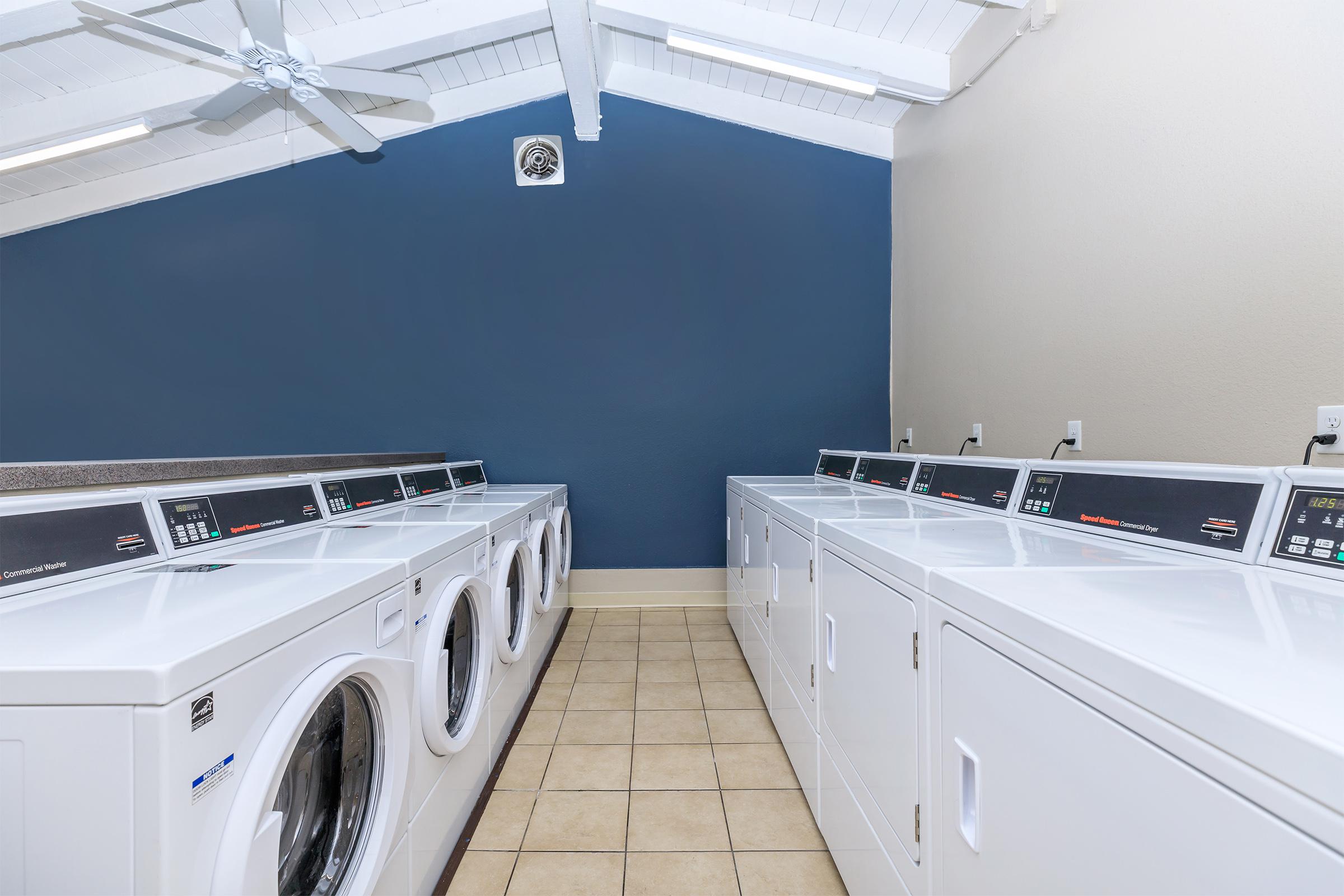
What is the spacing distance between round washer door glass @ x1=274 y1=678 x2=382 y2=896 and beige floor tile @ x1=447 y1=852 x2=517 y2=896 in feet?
1.85

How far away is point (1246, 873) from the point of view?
45 centimetres

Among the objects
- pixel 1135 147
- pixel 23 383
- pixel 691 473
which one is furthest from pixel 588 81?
pixel 23 383

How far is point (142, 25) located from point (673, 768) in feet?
10.5

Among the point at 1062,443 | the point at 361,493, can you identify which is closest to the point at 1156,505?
the point at 1062,443

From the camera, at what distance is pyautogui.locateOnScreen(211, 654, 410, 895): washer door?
3.02ft

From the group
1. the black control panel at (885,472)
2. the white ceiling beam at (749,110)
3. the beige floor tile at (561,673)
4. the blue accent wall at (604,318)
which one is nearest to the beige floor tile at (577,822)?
the beige floor tile at (561,673)

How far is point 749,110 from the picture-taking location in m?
3.69

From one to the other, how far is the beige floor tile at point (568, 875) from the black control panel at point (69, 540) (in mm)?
1165

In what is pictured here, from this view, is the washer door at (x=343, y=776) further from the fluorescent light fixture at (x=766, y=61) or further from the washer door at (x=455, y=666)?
the fluorescent light fixture at (x=766, y=61)

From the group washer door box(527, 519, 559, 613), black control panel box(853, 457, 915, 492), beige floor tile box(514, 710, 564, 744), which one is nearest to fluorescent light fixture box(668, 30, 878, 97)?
black control panel box(853, 457, 915, 492)

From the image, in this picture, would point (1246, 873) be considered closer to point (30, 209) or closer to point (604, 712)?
point (604, 712)

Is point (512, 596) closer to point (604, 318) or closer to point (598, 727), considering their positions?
point (598, 727)

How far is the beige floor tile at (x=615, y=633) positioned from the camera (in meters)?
3.20

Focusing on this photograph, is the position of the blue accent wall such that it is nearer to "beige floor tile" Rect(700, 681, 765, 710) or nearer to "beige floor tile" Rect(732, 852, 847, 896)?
"beige floor tile" Rect(700, 681, 765, 710)
